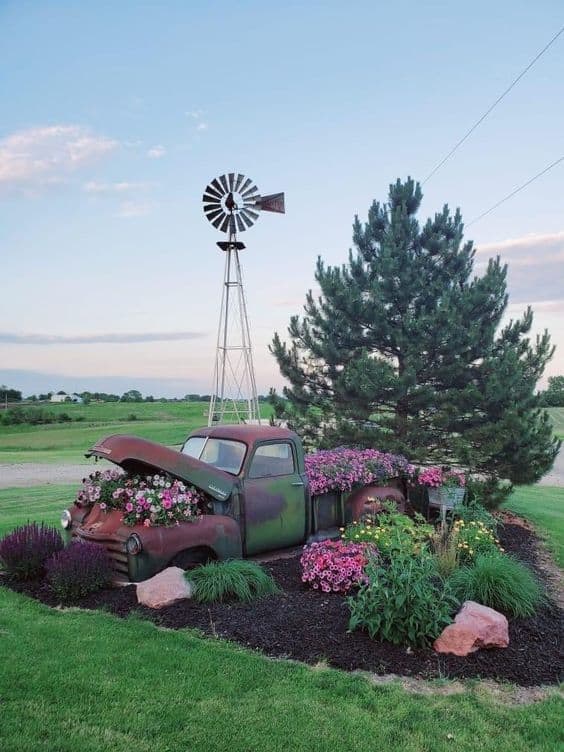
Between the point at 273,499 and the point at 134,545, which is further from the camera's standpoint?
the point at 273,499

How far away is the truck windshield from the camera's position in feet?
25.7

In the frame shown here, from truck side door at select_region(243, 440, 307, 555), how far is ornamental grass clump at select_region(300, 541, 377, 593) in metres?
0.96

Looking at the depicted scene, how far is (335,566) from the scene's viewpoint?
6441 millimetres

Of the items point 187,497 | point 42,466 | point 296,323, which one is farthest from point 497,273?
point 42,466

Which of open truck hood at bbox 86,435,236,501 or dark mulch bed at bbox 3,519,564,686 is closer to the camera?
dark mulch bed at bbox 3,519,564,686

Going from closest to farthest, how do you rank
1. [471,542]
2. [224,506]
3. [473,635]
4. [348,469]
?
[473,635] < [224,506] < [471,542] < [348,469]

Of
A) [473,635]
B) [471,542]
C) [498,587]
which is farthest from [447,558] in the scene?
[473,635]

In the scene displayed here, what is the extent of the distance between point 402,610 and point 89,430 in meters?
36.1

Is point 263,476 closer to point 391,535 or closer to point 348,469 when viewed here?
point 348,469

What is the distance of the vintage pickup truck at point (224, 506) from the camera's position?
6.64 m

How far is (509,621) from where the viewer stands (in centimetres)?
574

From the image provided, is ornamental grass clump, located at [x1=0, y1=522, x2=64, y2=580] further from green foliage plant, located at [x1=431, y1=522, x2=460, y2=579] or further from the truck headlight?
green foliage plant, located at [x1=431, y1=522, x2=460, y2=579]

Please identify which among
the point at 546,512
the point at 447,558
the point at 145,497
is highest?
the point at 145,497

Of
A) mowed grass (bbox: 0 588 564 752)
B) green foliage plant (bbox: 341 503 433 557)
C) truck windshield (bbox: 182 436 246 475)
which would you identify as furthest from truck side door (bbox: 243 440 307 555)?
mowed grass (bbox: 0 588 564 752)
